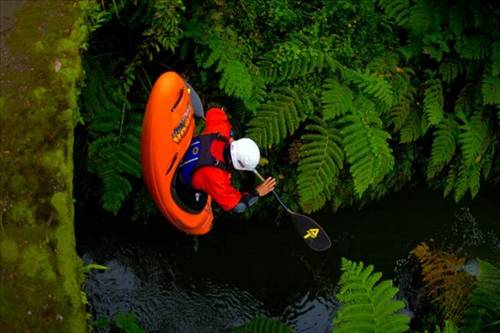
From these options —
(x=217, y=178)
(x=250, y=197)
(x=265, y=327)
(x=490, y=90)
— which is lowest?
(x=265, y=327)

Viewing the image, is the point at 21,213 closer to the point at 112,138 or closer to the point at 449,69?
the point at 112,138

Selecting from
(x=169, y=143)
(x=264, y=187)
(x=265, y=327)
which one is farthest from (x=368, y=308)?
(x=169, y=143)

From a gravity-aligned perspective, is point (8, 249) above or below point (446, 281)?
above

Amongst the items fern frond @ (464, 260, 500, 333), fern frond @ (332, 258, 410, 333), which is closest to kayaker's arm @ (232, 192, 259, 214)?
fern frond @ (332, 258, 410, 333)

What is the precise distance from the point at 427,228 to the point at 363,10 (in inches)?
116

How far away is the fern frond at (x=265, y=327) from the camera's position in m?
5.22

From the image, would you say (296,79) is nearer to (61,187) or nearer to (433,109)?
(433,109)

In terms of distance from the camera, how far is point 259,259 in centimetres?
640

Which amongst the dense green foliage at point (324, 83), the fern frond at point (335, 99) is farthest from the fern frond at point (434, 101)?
the fern frond at point (335, 99)

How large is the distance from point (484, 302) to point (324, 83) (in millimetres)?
2673

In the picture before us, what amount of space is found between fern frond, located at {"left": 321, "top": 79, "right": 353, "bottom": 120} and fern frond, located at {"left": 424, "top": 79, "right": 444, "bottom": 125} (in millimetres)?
957

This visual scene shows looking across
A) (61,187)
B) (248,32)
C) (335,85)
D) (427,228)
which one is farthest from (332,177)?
(61,187)

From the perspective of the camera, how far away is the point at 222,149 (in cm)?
475

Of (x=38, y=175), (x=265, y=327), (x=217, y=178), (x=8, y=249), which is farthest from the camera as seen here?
(x=265, y=327)
